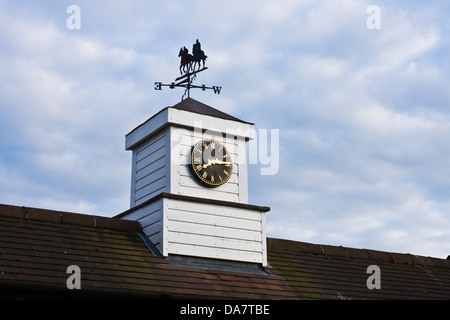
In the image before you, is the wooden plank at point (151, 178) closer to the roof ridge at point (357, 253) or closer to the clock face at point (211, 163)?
the clock face at point (211, 163)

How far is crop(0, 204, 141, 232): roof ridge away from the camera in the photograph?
542 inches

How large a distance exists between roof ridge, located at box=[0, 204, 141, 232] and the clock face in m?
1.77

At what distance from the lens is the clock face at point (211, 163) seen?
15.4 m

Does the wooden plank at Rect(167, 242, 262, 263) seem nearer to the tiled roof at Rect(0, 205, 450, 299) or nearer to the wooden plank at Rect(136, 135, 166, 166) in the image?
the tiled roof at Rect(0, 205, 450, 299)

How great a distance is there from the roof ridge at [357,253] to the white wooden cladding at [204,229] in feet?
3.32

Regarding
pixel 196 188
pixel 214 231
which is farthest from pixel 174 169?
pixel 214 231

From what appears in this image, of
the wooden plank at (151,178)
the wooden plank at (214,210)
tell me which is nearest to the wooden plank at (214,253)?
the wooden plank at (214,210)

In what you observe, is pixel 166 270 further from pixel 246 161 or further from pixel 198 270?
pixel 246 161

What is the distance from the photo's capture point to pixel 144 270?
13.6m

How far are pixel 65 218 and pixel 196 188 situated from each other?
2871mm

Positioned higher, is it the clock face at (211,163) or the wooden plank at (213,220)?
the clock face at (211,163)

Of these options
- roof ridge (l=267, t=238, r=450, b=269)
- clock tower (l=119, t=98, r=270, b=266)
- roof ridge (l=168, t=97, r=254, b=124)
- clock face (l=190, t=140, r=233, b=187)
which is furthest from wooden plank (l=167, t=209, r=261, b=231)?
roof ridge (l=168, t=97, r=254, b=124)
